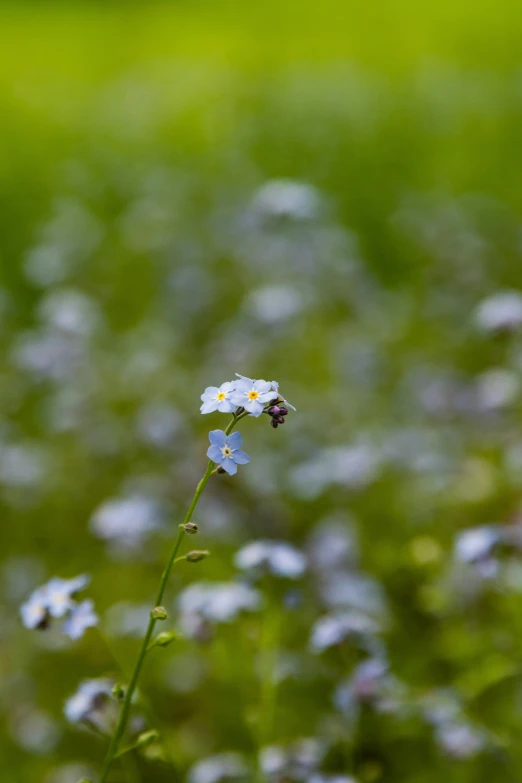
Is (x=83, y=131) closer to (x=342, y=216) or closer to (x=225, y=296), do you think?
(x=342, y=216)

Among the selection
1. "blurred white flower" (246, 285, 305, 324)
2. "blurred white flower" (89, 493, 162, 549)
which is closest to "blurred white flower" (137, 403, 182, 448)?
"blurred white flower" (246, 285, 305, 324)

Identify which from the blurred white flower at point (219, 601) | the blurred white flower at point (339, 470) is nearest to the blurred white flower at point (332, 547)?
the blurred white flower at point (339, 470)

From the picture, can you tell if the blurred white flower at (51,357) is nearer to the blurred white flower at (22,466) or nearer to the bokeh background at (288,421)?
the bokeh background at (288,421)

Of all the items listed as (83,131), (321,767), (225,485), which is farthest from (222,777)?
(83,131)

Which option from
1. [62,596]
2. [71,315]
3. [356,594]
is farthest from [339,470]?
[62,596]

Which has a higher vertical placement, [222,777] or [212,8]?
[212,8]

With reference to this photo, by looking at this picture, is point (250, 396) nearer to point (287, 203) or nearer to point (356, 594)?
point (356, 594)
